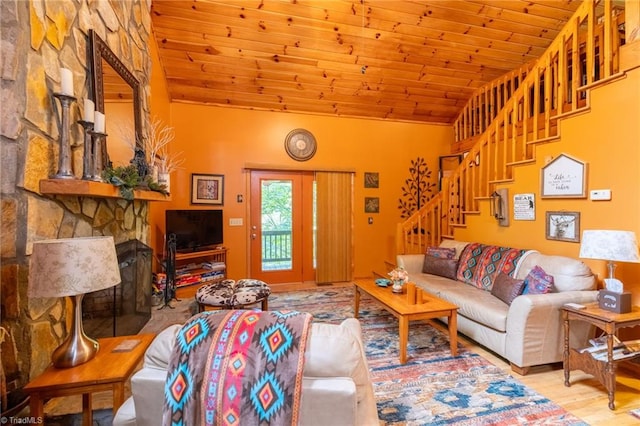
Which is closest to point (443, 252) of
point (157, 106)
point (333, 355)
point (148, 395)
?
point (333, 355)

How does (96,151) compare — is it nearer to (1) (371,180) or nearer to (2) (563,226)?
(2) (563,226)

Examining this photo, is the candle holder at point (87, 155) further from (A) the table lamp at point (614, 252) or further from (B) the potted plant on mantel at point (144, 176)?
(A) the table lamp at point (614, 252)

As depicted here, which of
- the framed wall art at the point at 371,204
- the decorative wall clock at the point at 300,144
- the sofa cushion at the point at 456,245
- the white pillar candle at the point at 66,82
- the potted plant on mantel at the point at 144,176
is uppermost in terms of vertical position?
the decorative wall clock at the point at 300,144

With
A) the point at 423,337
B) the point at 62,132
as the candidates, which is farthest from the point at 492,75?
the point at 62,132

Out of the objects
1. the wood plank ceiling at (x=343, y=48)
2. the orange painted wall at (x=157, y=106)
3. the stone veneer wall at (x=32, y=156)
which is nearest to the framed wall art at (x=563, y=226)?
the wood plank ceiling at (x=343, y=48)

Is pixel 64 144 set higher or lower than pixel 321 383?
higher

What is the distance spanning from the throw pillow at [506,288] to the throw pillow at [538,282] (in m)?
0.05

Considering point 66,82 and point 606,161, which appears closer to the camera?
point 66,82

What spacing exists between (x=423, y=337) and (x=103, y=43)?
3721 mm

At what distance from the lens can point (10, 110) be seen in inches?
56.5

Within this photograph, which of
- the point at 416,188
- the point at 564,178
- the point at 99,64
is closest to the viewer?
the point at 99,64

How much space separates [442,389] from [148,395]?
6.38 ft

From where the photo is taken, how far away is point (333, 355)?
3.33ft

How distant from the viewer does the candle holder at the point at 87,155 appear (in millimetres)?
1870
